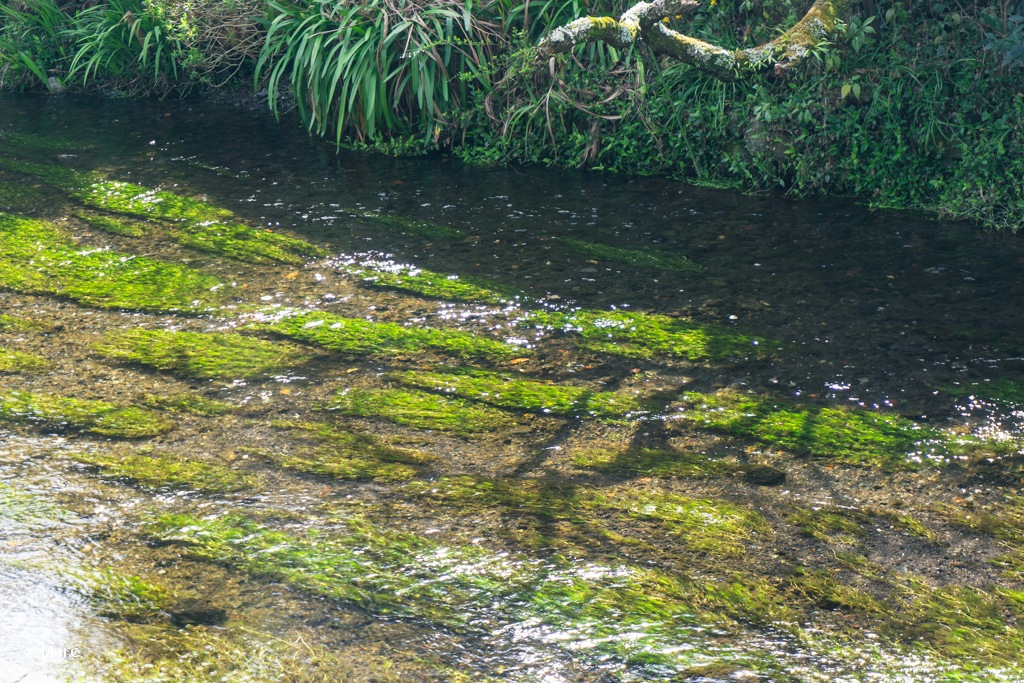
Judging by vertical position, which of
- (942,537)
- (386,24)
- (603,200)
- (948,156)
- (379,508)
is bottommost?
(379,508)

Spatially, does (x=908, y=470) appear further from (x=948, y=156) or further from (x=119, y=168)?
(x=119, y=168)

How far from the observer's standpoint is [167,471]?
2611mm

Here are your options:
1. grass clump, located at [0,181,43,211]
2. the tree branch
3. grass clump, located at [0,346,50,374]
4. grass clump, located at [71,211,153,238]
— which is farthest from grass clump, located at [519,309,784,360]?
grass clump, located at [0,181,43,211]

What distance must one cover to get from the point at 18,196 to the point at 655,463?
15.6ft

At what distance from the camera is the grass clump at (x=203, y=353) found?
3.24 m

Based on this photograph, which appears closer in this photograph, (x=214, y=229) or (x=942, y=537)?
(x=942, y=537)

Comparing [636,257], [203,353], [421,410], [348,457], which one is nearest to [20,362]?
[203,353]

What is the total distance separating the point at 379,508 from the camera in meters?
2.45

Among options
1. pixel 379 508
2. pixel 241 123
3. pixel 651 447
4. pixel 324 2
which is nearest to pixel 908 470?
pixel 651 447

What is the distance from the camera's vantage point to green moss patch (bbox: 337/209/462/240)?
4.62 m

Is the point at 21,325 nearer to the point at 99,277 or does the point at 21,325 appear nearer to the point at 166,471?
the point at 99,277

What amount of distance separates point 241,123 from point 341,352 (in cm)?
437

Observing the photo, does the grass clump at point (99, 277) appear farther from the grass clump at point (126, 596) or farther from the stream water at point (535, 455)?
the grass clump at point (126, 596)

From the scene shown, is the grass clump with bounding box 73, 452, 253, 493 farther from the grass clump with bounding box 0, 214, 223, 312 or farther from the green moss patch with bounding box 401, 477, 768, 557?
the grass clump with bounding box 0, 214, 223, 312
